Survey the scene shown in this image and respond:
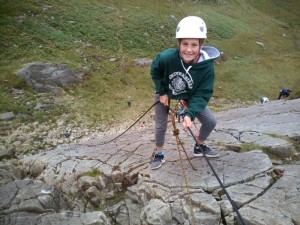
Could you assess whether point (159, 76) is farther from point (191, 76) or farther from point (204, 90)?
point (204, 90)

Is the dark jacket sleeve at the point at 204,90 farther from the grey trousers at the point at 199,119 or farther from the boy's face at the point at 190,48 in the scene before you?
the grey trousers at the point at 199,119

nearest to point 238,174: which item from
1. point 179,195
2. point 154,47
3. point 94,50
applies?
point 179,195

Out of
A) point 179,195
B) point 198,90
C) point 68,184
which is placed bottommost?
point 68,184

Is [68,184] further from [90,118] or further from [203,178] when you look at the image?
[90,118]

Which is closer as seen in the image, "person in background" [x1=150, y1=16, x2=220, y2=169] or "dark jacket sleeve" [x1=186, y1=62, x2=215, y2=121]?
"person in background" [x1=150, y1=16, x2=220, y2=169]

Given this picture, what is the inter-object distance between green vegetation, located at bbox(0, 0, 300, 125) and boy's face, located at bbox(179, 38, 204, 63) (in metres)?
11.4

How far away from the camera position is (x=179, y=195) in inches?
273

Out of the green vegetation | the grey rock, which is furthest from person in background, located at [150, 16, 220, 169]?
the grey rock

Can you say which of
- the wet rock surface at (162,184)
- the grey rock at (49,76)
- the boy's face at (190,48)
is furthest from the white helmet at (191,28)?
the grey rock at (49,76)

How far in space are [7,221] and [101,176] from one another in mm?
2615

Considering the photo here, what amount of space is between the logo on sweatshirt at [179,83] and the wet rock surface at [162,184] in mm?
1940

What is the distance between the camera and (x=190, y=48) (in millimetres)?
6340

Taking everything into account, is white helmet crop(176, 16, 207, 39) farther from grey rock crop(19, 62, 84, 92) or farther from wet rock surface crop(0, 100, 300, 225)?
grey rock crop(19, 62, 84, 92)

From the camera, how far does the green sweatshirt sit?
21.5 ft
